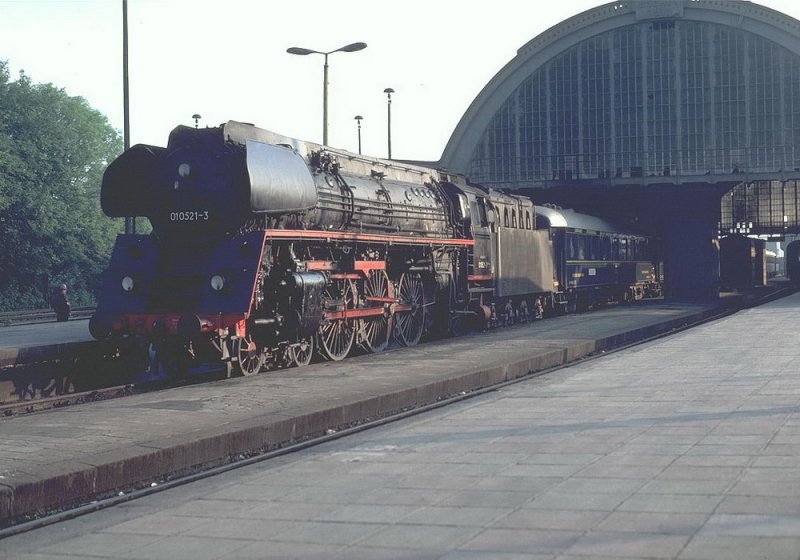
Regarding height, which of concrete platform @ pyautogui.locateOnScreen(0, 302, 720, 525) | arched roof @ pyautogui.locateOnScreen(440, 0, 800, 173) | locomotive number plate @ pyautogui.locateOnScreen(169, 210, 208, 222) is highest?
arched roof @ pyautogui.locateOnScreen(440, 0, 800, 173)

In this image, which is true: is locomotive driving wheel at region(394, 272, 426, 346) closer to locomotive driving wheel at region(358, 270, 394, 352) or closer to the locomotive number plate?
locomotive driving wheel at region(358, 270, 394, 352)

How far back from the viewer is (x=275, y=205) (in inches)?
593

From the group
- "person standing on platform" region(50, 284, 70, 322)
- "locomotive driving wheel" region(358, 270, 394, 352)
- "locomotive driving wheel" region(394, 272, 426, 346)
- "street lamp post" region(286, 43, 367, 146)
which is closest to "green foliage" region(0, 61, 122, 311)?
"person standing on platform" region(50, 284, 70, 322)

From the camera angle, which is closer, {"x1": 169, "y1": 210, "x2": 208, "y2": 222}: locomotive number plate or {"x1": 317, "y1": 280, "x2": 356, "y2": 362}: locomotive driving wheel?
{"x1": 169, "y1": 210, "x2": 208, "y2": 222}: locomotive number plate

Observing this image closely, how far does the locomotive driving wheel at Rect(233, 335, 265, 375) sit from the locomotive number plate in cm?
196

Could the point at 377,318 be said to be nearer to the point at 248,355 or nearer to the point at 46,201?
the point at 248,355

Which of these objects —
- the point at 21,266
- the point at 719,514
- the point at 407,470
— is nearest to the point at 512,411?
the point at 407,470

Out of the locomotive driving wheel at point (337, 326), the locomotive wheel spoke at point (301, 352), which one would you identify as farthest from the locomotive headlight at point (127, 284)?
the locomotive driving wheel at point (337, 326)

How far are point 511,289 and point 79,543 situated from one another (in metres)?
20.9

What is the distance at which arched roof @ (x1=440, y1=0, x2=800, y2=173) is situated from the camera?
52312 mm

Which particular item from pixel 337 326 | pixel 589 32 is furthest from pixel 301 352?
pixel 589 32

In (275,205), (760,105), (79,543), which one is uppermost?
(760,105)

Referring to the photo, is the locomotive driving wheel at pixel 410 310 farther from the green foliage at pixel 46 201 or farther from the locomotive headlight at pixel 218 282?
the green foliage at pixel 46 201

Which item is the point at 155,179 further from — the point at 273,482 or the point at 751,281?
the point at 751,281
